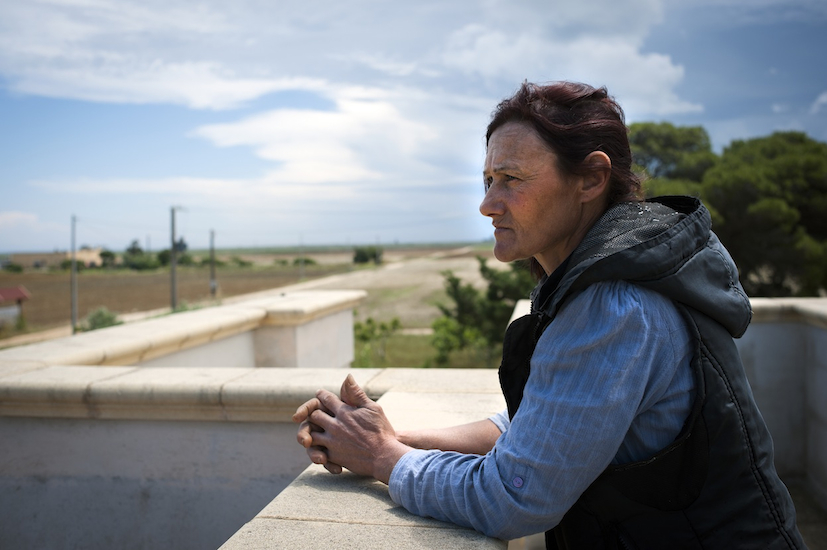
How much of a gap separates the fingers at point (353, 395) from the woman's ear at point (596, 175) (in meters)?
0.76

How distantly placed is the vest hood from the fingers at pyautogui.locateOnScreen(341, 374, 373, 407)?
58 centimetres

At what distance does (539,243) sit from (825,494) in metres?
3.97

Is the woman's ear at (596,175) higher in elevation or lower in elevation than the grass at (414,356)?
higher

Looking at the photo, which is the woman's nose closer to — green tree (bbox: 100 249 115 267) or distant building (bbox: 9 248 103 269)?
distant building (bbox: 9 248 103 269)

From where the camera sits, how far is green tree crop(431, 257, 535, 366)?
11445 millimetres

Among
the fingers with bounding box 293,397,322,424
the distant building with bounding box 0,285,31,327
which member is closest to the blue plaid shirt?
the fingers with bounding box 293,397,322,424

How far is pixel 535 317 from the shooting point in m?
1.39

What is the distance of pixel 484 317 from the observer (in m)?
12.3

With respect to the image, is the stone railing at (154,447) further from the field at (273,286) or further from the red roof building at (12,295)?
the red roof building at (12,295)

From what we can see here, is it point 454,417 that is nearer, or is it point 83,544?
point 454,417

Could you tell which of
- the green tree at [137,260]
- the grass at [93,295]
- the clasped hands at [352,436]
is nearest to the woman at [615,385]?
the clasped hands at [352,436]

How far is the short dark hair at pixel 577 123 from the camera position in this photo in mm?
1393

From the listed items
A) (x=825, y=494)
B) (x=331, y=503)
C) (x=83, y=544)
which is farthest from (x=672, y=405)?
(x=825, y=494)

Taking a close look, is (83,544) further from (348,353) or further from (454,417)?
(348,353)
